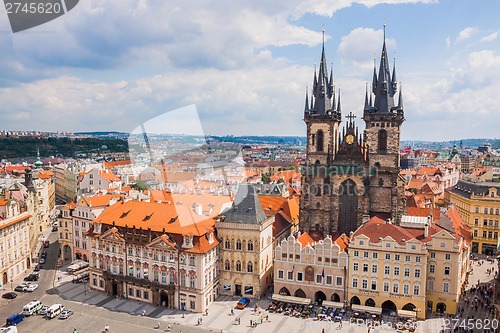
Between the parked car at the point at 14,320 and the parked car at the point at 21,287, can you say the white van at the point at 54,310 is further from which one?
the parked car at the point at 21,287

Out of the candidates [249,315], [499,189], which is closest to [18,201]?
[249,315]

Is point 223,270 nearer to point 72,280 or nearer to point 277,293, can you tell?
point 277,293

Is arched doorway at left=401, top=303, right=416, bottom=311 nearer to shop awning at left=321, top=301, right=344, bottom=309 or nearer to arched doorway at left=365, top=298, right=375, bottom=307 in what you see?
arched doorway at left=365, top=298, right=375, bottom=307

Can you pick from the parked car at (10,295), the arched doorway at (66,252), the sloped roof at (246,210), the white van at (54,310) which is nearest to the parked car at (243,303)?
the sloped roof at (246,210)

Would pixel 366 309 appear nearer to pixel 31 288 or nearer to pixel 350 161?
pixel 350 161

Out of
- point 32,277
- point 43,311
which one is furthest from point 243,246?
point 32,277

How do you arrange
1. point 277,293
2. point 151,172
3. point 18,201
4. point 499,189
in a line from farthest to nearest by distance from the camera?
point 151,172 < point 499,189 < point 18,201 < point 277,293
